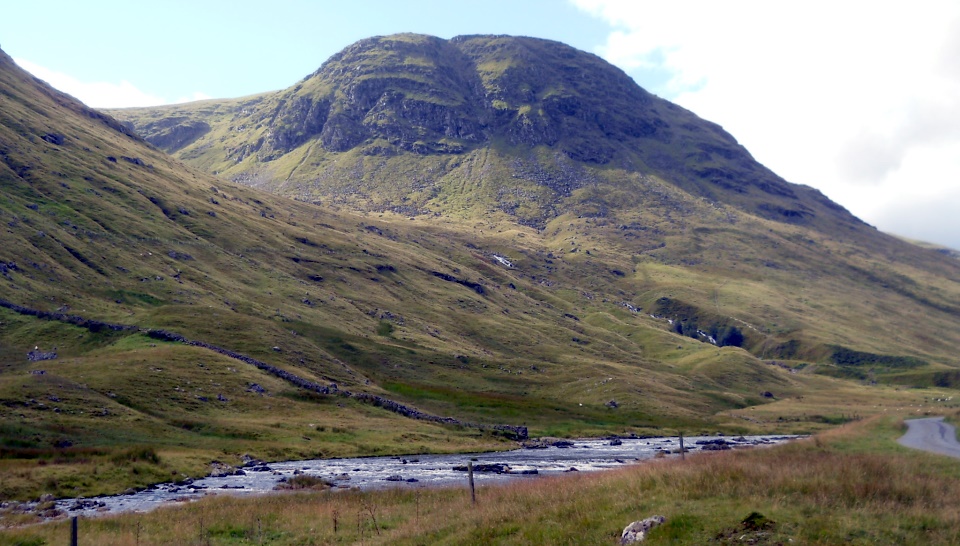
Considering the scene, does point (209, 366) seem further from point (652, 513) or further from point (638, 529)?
point (638, 529)

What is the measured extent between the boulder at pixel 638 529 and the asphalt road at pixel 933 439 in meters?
34.8

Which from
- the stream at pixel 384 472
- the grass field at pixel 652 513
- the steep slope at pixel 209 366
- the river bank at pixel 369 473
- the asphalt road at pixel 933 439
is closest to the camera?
the grass field at pixel 652 513

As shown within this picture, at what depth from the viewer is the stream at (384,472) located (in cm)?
5012

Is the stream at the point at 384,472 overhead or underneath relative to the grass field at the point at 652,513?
underneath

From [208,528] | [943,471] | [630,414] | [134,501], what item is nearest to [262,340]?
[630,414]

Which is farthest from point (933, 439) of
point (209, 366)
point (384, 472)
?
point (209, 366)

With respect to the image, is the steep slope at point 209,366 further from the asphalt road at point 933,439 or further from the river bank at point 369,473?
the asphalt road at point 933,439

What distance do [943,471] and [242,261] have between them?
182 metres

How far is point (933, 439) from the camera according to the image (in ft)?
207

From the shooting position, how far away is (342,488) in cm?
5331

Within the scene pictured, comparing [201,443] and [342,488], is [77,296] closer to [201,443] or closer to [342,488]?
[201,443]

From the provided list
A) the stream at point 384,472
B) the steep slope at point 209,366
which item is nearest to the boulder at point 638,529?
the stream at point 384,472

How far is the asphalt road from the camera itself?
53159mm

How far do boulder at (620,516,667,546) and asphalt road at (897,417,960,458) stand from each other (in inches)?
1371
